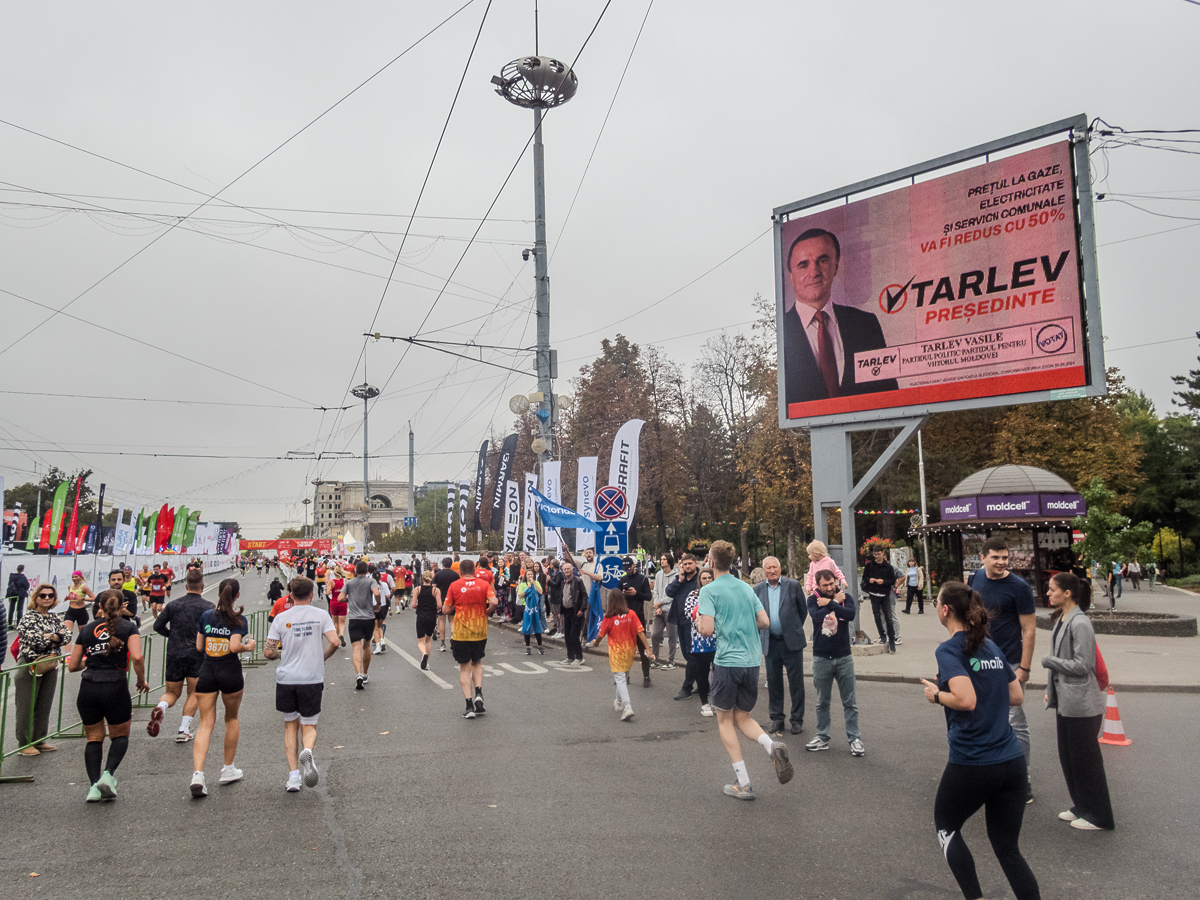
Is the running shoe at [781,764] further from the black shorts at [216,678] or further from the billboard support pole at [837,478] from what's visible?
the billboard support pole at [837,478]

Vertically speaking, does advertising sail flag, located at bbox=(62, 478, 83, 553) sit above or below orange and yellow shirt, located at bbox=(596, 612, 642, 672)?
above

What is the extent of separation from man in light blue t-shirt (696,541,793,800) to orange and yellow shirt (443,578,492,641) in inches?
161

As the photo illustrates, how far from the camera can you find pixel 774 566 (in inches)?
332

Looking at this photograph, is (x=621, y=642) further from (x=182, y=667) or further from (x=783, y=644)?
(x=182, y=667)

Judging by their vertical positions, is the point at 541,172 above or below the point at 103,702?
above

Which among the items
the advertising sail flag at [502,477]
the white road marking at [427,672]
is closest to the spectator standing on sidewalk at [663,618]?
the white road marking at [427,672]

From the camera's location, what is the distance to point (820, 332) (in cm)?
1539

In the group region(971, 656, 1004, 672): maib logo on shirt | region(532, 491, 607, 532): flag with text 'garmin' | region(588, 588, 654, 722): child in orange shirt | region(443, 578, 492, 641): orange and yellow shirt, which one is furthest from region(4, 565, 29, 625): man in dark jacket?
region(971, 656, 1004, 672): maib logo on shirt

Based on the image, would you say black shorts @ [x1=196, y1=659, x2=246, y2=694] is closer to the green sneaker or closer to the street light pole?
the green sneaker

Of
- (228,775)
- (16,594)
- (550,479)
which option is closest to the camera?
(228,775)

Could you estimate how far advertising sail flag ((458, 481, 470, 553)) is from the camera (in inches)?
1519

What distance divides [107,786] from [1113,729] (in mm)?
8567

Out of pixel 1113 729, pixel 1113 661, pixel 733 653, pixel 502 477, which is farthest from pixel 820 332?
pixel 502 477

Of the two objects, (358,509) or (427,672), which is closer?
(427,672)
